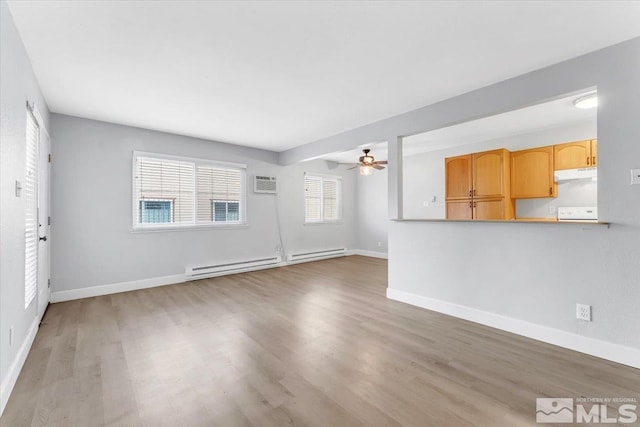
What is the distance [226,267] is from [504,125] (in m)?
5.40

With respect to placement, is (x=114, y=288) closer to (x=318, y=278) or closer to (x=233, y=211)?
(x=233, y=211)

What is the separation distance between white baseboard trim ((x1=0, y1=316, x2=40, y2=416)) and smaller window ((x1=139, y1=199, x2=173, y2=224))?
213 cm

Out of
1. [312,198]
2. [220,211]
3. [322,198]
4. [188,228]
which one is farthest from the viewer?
[322,198]

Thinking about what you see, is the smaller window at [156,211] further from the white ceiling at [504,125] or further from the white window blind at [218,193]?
the white ceiling at [504,125]

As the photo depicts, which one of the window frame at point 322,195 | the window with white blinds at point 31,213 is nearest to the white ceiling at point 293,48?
the window with white blinds at point 31,213

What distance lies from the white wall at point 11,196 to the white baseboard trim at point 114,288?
1.73 metres

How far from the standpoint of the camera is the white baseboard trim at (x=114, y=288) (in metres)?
3.90

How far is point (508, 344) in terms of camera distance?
8.48ft

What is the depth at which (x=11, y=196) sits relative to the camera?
1.98 metres

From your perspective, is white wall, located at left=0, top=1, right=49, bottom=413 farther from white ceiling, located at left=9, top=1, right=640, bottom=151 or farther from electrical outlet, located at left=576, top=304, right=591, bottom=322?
electrical outlet, located at left=576, top=304, right=591, bottom=322

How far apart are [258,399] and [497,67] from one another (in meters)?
3.40

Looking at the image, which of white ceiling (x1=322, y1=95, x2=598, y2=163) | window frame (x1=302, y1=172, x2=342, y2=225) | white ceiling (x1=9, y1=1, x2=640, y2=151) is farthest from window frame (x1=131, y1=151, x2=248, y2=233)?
white ceiling (x1=322, y1=95, x2=598, y2=163)

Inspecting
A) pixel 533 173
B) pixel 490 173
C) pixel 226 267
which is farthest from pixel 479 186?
pixel 226 267

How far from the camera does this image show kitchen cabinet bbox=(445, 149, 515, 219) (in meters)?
4.91
